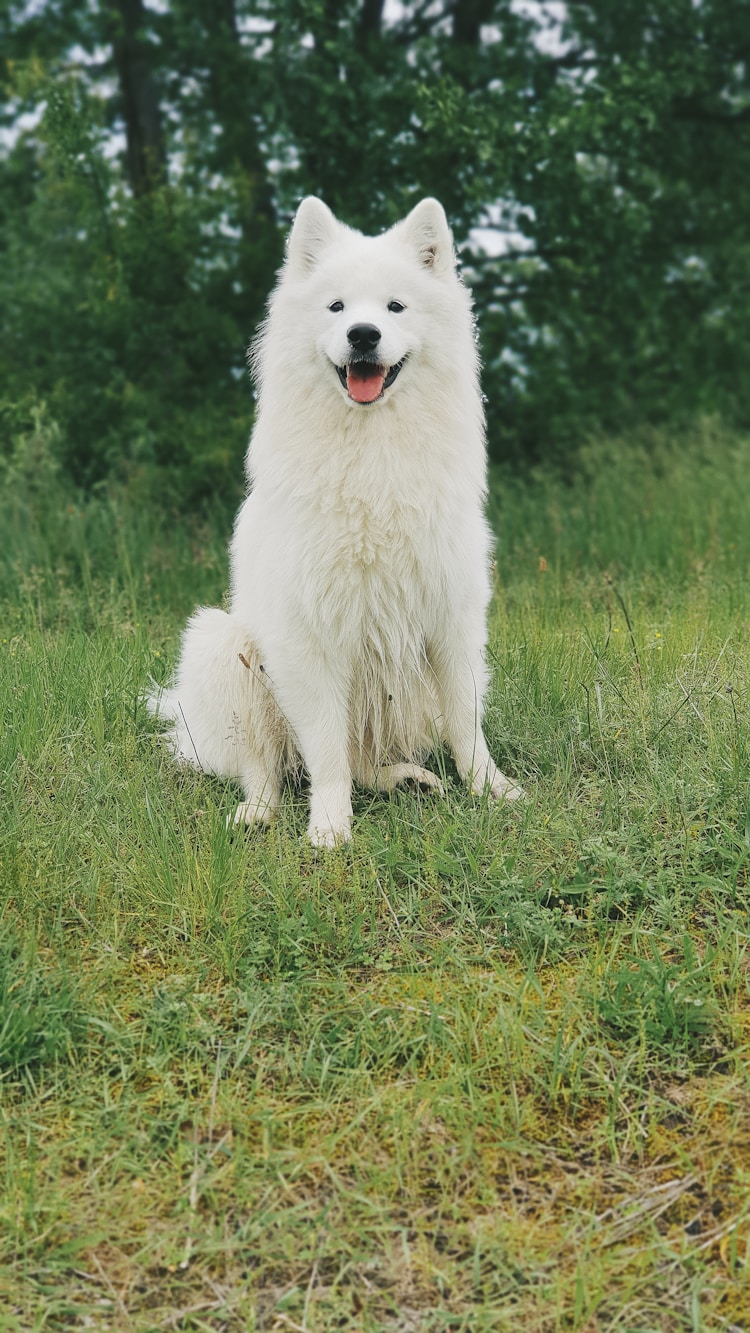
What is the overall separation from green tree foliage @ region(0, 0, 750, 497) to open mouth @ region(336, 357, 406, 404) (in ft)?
16.7

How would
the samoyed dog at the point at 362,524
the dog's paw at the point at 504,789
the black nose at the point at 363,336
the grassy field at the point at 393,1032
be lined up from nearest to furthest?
the grassy field at the point at 393,1032 < the black nose at the point at 363,336 < the samoyed dog at the point at 362,524 < the dog's paw at the point at 504,789

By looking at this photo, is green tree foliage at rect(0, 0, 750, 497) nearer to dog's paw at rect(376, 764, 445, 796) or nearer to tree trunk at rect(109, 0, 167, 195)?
tree trunk at rect(109, 0, 167, 195)

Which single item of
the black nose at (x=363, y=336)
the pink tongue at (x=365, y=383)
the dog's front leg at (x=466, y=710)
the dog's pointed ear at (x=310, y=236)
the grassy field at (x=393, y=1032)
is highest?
the dog's pointed ear at (x=310, y=236)

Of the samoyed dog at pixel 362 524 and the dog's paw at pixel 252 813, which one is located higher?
the samoyed dog at pixel 362 524

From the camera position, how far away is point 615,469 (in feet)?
30.2

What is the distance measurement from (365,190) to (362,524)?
5820 millimetres

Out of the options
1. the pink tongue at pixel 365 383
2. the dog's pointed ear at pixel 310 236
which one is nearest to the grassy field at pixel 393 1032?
A: the pink tongue at pixel 365 383

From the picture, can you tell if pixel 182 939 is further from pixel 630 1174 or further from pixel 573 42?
pixel 573 42

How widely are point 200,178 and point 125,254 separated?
146cm

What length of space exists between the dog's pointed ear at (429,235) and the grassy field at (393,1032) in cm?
155

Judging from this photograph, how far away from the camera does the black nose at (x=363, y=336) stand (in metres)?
3.57

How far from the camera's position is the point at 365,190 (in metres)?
8.70

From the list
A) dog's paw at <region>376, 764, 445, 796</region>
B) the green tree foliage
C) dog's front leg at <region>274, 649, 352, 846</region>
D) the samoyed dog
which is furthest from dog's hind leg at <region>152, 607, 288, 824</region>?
the green tree foliage

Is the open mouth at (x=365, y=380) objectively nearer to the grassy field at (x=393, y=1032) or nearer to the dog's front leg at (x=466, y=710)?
the dog's front leg at (x=466, y=710)
